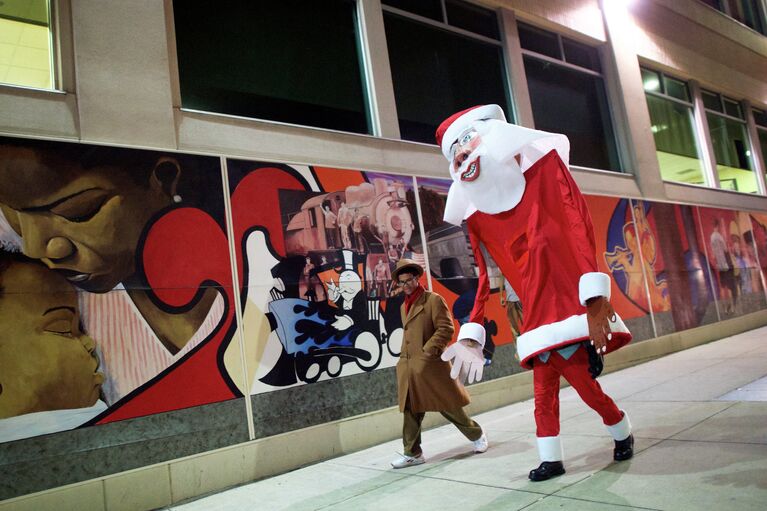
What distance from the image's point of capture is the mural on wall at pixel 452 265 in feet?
24.6

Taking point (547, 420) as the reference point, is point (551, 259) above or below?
above

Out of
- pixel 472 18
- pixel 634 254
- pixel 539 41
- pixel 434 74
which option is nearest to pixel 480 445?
pixel 434 74

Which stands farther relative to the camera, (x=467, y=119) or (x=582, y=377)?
(x=467, y=119)

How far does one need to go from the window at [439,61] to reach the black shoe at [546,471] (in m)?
5.31

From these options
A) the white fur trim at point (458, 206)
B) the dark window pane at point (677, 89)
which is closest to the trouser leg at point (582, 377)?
the white fur trim at point (458, 206)

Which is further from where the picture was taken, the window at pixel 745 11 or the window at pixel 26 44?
the window at pixel 745 11

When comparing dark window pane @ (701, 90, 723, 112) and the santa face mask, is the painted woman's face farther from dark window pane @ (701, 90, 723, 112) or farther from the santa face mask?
dark window pane @ (701, 90, 723, 112)

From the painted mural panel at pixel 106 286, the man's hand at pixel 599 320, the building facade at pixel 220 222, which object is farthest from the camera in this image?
the building facade at pixel 220 222

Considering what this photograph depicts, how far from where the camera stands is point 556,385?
374 cm

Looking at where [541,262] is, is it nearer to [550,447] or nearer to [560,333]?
[560,333]

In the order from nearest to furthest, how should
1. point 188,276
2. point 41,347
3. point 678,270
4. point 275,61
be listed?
point 41,347
point 188,276
point 275,61
point 678,270

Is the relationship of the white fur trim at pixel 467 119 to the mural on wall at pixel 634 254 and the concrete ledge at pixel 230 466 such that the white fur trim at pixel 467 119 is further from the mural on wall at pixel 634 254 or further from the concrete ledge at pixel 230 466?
the mural on wall at pixel 634 254

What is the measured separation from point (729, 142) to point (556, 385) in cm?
1378

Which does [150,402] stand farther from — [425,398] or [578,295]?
[578,295]
